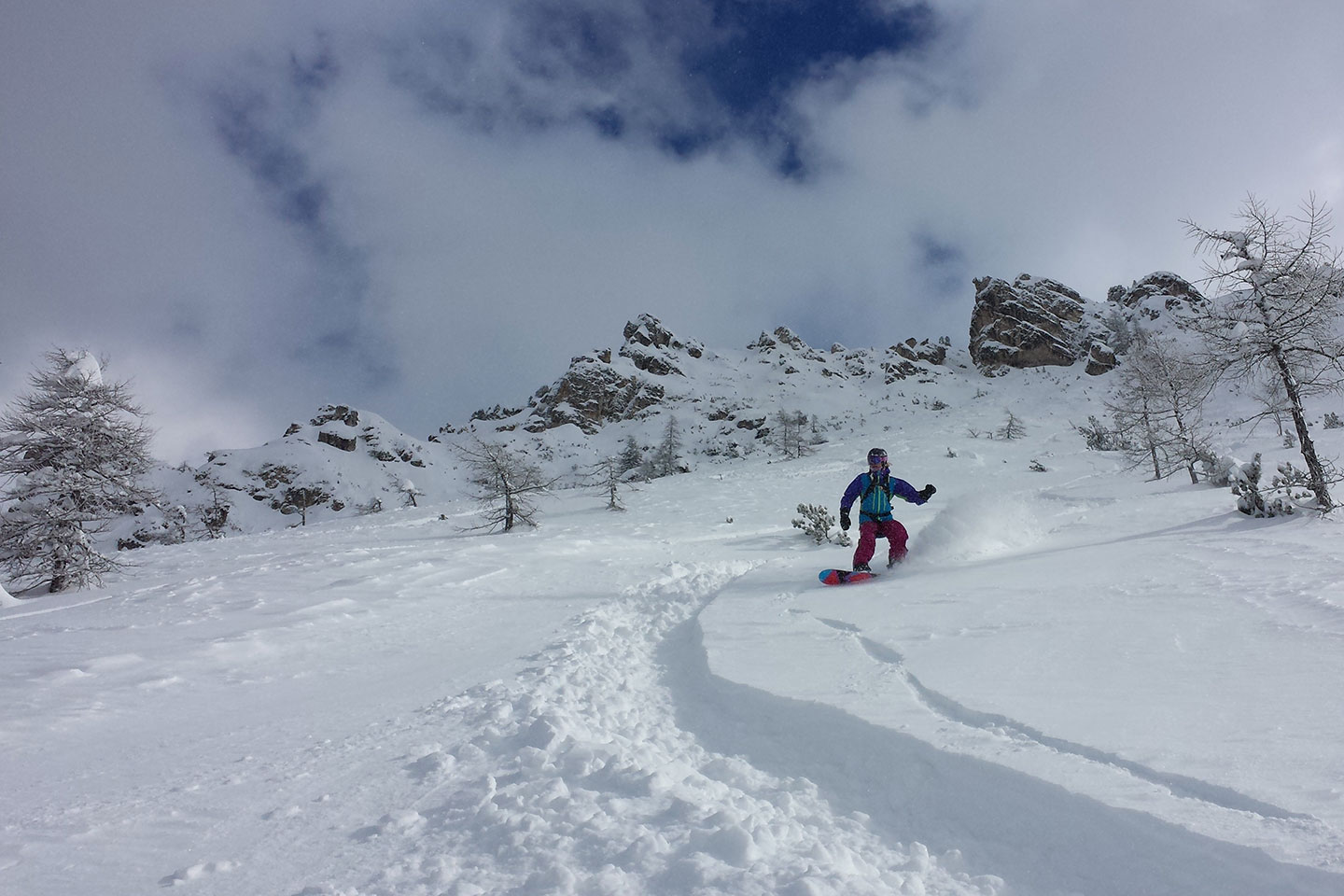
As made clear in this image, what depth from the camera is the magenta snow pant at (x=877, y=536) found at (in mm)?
6973

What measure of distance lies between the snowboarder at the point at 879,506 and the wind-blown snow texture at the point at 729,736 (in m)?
0.80

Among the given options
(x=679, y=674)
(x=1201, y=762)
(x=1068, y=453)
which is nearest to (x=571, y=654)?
(x=679, y=674)

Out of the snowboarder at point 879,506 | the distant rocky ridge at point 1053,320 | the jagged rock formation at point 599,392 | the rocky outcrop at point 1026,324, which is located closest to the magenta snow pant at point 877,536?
the snowboarder at point 879,506

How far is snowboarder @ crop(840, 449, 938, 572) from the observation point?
7.07 metres

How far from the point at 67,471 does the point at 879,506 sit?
14526 millimetres

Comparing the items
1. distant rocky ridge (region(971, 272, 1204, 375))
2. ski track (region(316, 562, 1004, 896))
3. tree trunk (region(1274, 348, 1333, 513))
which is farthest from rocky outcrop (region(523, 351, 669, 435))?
ski track (region(316, 562, 1004, 896))

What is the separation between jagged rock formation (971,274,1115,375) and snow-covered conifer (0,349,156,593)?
6784cm

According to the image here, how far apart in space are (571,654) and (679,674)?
3.31 feet

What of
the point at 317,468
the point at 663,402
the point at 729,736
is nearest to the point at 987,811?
the point at 729,736

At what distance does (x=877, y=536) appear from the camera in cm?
714

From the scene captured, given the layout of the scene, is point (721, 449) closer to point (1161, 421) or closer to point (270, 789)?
point (1161, 421)

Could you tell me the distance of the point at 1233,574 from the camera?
415cm

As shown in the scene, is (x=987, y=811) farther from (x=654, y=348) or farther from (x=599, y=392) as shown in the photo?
(x=654, y=348)

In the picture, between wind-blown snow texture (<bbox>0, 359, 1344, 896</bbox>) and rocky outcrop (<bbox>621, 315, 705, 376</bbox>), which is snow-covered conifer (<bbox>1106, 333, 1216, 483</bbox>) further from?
rocky outcrop (<bbox>621, 315, 705, 376</bbox>)
